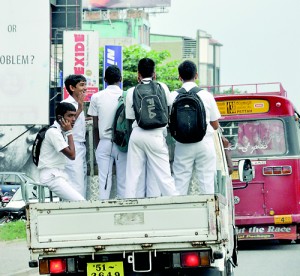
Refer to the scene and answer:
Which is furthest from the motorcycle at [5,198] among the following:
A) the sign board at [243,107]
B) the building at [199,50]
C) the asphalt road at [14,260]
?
the building at [199,50]

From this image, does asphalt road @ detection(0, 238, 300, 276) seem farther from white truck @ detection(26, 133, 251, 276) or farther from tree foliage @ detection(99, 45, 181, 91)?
tree foliage @ detection(99, 45, 181, 91)

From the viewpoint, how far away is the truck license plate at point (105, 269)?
35.0ft

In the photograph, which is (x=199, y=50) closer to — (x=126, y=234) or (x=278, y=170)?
(x=278, y=170)

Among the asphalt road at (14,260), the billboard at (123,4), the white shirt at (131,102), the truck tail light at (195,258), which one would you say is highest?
the billboard at (123,4)

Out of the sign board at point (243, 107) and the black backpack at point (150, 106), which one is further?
the sign board at point (243, 107)

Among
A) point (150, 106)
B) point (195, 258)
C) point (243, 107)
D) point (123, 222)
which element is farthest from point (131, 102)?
point (243, 107)

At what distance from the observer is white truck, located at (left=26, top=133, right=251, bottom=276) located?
1049cm

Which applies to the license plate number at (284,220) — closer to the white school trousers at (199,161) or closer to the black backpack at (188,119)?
the white school trousers at (199,161)

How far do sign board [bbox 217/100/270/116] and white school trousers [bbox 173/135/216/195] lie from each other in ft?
26.9

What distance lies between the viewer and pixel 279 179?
68.2ft

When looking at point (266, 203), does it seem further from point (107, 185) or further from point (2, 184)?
point (2, 184)

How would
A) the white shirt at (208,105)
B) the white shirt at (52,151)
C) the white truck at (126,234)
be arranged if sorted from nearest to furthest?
the white truck at (126,234) → the white shirt at (52,151) → the white shirt at (208,105)

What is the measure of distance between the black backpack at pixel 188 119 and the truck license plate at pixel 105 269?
82.7 inches

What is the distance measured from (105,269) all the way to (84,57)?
30948 mm
